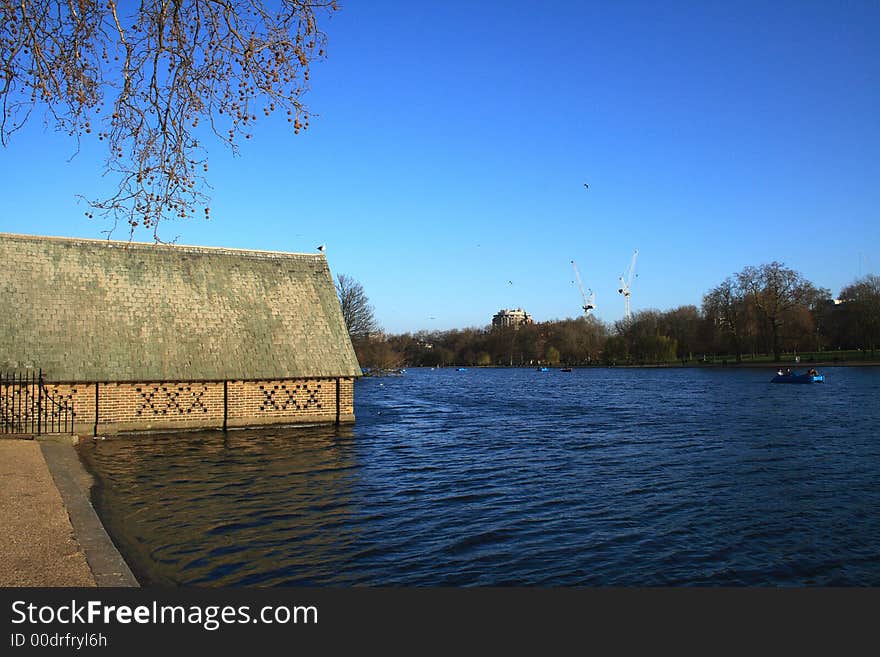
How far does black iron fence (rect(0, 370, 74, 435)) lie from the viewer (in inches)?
762

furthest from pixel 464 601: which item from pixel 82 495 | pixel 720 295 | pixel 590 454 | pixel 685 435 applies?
pixel 720 295

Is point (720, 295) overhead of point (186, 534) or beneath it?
overhead

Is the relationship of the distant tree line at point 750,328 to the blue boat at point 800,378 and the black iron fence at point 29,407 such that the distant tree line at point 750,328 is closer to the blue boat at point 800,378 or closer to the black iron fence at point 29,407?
the blue boat at point 800,378

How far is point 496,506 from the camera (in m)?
13.1

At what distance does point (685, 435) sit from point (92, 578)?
69.2ft

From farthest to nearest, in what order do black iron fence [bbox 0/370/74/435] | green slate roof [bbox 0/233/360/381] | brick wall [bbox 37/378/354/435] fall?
green slate roof [bbox 0/233/360/381] < brick wall [bbox 37/378/354/435] < black iron fence [bbox 0/370/74/435]

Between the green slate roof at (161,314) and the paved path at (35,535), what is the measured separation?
8.81 metres

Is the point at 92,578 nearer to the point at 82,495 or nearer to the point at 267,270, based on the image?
the point at 82,495

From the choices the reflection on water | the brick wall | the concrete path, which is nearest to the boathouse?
the brick wall

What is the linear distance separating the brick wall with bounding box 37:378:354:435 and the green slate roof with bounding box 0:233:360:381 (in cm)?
51

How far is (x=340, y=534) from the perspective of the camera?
35.3 feet

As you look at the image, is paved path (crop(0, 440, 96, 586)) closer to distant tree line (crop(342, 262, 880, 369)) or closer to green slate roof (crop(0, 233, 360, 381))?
green slate roof (crop(0, 233, 360, 381))

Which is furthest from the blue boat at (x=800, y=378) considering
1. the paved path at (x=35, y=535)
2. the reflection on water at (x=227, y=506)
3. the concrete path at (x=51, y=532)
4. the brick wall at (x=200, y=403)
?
the paved path at (x=35, y=535)

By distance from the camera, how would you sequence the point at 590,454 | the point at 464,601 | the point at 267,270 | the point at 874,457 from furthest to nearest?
the point at 267,270 < the point at 590,454 < the point at 874,457 < the point at 464,601
